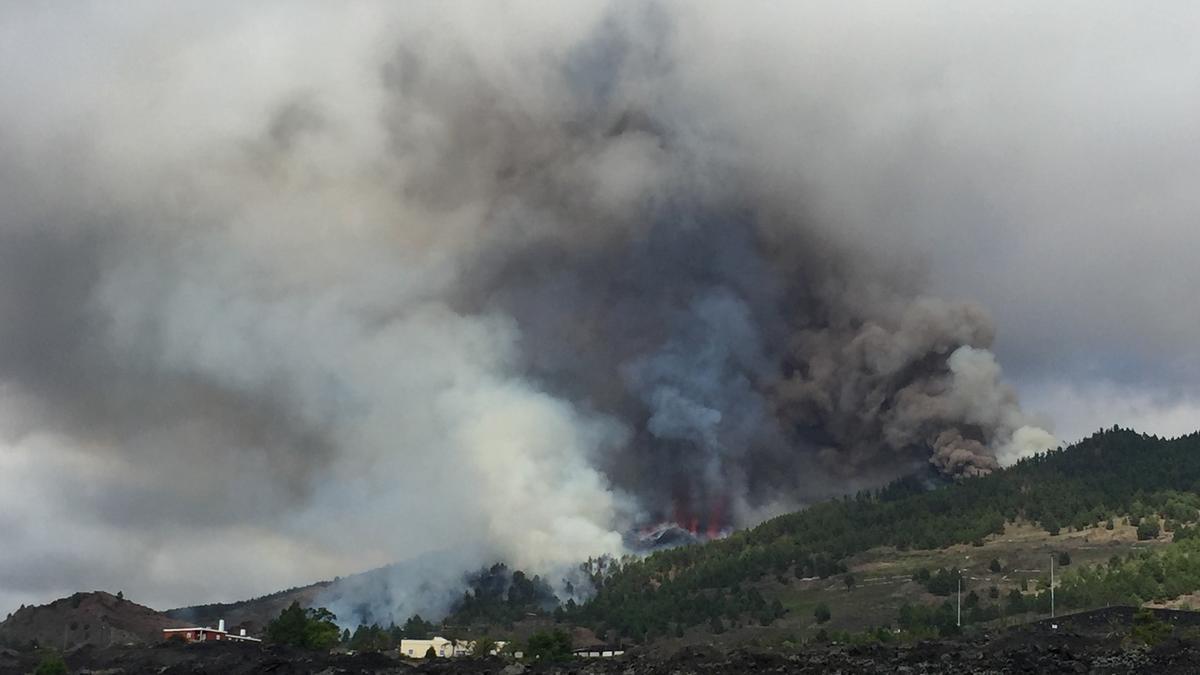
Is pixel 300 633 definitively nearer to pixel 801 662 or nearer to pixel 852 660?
pixel 801 662

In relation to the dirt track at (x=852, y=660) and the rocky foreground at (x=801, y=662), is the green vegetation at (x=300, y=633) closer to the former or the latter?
the dirt track at (x=852, y=660)

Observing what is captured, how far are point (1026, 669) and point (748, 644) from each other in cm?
7973

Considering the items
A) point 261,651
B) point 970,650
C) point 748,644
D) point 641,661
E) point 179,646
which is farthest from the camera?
point 748,644

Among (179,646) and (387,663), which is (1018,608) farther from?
(179,646)

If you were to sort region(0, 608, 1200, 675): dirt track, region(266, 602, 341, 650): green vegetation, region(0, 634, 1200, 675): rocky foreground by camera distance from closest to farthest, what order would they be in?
region(0, 634, 1200, 675): rocky foreground < region(0, 608, 1200, 675): dirt track < region(266, 602, 341, 650): green vegetation

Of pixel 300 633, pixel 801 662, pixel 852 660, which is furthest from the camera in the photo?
pixel 300 633

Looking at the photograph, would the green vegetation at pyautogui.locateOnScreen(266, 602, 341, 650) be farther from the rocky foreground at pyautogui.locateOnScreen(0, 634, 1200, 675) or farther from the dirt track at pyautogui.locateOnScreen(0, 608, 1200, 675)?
the rocky foreground at pyautogui.locateOnScreen(0, 634, 1200, 675)

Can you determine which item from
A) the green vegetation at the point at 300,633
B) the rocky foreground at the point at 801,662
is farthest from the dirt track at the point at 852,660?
the green vegetation at the point at 300,633

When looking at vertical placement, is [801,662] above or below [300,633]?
below

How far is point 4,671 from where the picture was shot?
178 metres

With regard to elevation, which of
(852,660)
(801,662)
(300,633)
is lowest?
(801,662)

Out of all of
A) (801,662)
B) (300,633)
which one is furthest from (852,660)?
(300,633)

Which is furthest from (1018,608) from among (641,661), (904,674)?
(904,674)

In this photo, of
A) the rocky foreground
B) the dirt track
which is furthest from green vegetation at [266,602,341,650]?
the rocky foreground
